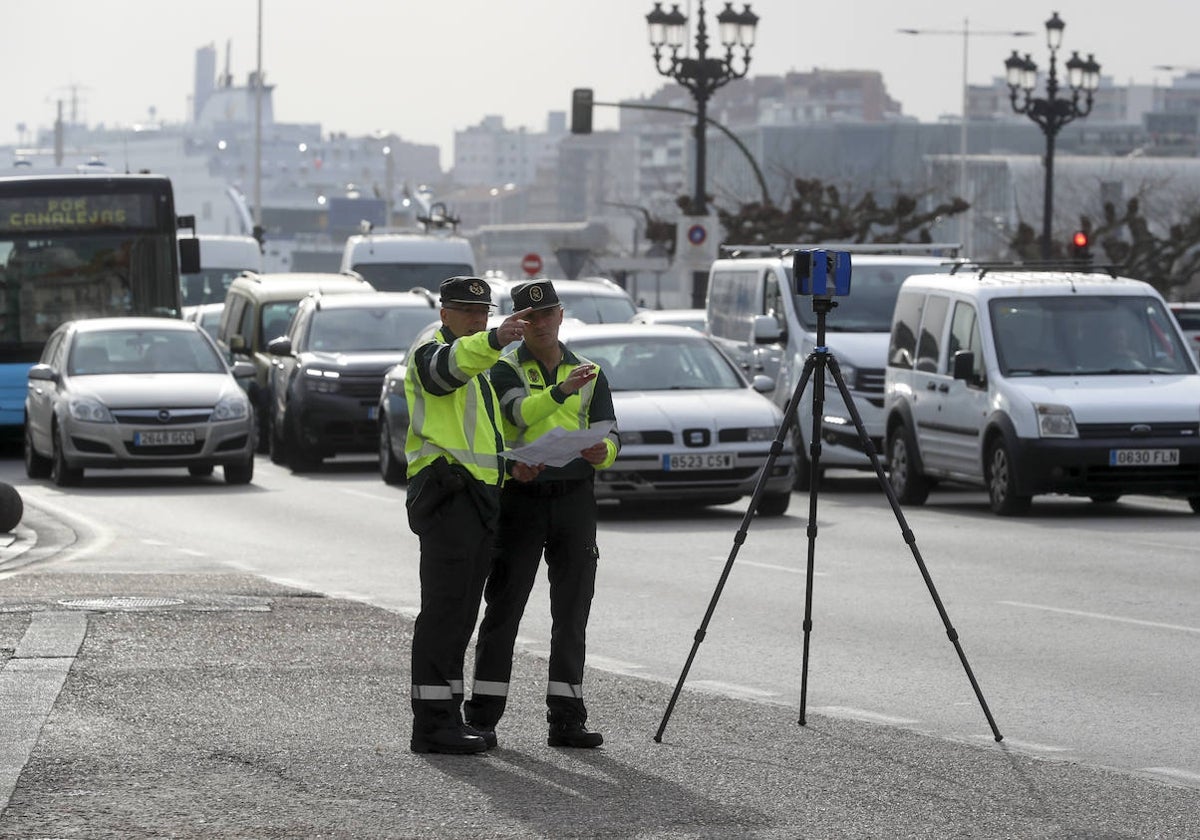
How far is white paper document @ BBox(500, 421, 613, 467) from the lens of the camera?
8.51 m

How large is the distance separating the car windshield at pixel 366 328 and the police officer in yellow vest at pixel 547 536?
17.8m

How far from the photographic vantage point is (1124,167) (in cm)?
13962

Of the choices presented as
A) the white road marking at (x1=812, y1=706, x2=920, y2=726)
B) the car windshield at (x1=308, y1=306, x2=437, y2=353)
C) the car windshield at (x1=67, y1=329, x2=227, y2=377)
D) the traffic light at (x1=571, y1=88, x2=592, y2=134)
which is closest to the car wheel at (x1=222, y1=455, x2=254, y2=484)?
the car windshield at (x1=67, y1=329, x2=227, y2=377)

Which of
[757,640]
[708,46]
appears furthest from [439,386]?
[708,46]

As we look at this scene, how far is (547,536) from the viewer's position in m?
8.63

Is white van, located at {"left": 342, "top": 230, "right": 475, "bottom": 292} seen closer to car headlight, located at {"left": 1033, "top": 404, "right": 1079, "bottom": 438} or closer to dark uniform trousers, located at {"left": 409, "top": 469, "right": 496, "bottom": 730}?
car headlight, located at {"left": 1033, "top": 404, "right": 1079, "bottom": 438}

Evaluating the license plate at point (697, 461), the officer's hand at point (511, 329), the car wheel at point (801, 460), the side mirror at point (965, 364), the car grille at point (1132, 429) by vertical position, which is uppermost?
the officer's hand at point (511, 329)

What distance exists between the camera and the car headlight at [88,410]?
2309 cm

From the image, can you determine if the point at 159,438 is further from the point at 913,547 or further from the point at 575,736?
the point at 575,736

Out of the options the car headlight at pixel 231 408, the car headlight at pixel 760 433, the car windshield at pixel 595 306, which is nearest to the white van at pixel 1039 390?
the car headlight at pixel 760 433

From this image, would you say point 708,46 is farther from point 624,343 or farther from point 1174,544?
point 1174,544

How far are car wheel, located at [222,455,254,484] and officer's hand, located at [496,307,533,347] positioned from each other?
15.7 meters

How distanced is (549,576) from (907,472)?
13020 millimetres

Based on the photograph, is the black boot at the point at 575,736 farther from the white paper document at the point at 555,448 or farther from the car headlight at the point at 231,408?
the car headlight at the point at 231,408
